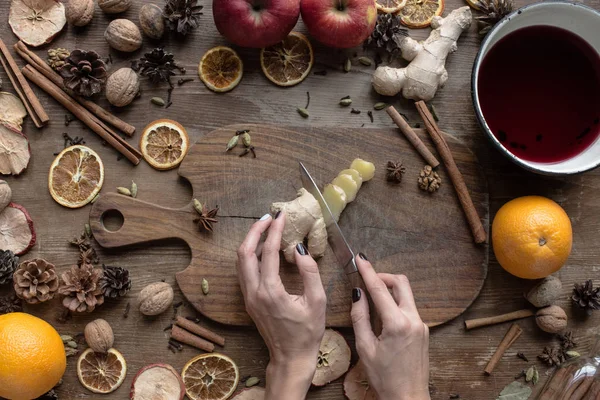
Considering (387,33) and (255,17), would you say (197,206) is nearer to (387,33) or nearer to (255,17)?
(255,17)

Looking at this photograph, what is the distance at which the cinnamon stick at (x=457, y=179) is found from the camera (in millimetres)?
1965

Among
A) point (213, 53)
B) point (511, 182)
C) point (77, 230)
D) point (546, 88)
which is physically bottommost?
point (77, 230)

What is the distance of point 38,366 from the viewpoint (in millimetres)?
1728

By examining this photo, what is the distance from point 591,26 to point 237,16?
1104mm

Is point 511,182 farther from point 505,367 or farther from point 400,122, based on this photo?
point 505,367

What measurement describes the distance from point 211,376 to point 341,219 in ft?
2.14

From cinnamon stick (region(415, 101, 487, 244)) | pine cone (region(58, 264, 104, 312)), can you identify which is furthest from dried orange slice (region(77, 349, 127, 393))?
cinnamon stick (region(415, 101, 487, 244))

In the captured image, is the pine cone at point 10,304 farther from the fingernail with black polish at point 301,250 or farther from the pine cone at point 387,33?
the pine cone at point 387,33

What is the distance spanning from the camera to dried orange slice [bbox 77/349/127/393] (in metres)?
1.91

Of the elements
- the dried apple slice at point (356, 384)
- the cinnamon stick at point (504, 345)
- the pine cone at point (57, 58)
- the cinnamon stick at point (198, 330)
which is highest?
the pine cone at point (57, 58)

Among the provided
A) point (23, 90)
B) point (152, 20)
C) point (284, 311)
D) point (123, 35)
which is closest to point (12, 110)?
point (23, 90)

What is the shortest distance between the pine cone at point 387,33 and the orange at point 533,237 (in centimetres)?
66

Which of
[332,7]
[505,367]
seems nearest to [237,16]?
[332,7]

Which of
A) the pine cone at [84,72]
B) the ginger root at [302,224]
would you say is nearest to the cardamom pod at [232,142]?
the ginger root at [302,224]
